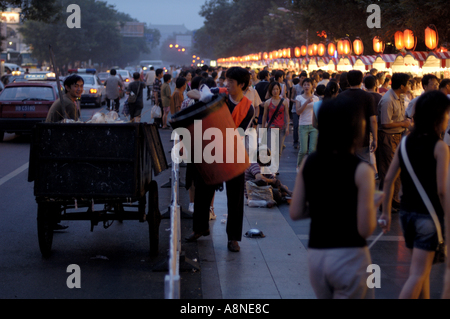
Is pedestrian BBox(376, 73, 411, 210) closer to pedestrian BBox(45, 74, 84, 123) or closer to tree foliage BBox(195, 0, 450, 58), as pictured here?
pedestrian BBox(45, 74, 84, 123)

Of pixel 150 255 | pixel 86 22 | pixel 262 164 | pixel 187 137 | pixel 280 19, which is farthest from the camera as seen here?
pixel 86 22

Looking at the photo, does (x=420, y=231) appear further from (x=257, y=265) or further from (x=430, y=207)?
(x=257, y=265)

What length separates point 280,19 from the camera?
59906mm

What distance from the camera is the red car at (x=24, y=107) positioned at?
50.3 ft

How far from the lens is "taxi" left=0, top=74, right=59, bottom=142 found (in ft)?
50.3

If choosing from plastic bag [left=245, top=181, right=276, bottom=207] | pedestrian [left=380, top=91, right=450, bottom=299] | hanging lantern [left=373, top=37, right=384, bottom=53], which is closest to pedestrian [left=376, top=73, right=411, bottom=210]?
plastic bag [left=245, top=181, right=276, bottom=207]

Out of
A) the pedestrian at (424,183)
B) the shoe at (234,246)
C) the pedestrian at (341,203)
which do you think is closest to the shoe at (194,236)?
the shoe at (234,246)

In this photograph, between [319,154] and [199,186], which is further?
[199,186]

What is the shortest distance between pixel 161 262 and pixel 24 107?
11212mm

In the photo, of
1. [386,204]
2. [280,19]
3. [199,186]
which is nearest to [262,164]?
[199,186]

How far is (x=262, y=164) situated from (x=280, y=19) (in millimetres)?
52879

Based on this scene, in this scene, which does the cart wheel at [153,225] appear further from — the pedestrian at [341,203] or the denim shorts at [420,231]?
the pedestrian at [341,203]
